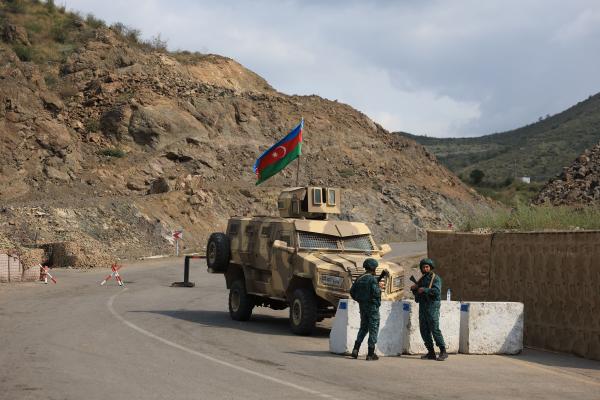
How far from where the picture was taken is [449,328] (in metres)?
13.5

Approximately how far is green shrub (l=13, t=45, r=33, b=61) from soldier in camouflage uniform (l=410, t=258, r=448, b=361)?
190 ft

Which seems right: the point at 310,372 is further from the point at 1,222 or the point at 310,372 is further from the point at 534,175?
the point at 534,175

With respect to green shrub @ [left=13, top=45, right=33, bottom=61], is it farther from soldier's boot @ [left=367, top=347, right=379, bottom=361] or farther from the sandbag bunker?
soldier's boot @ [left=367, top=347, right=379, bottom=361]

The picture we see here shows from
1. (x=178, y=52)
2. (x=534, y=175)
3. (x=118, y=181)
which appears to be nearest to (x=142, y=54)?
(x=178, y=52)

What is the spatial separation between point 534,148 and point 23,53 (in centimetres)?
6224

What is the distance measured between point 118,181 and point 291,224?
1423 inches

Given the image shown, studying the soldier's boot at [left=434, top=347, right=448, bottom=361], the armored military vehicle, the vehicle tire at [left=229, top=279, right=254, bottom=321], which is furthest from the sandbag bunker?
the vehicle tire at [left=229, top=279, right=254, bottom=321]

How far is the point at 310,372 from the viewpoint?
10.6 metres

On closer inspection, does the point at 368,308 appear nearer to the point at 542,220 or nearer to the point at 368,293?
the point at 368,293

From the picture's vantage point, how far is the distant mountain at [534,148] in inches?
3548

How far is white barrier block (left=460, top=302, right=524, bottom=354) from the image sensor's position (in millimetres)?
13578

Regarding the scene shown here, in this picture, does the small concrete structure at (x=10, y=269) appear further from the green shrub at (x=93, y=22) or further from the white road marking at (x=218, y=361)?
the green shrub at (x=93, y=22)

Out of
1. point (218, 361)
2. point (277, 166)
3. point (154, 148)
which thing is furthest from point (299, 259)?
point (154, 148)

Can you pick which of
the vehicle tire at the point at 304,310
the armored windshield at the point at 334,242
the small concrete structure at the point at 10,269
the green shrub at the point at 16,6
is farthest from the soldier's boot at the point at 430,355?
the green shrub at the point at 16,6
